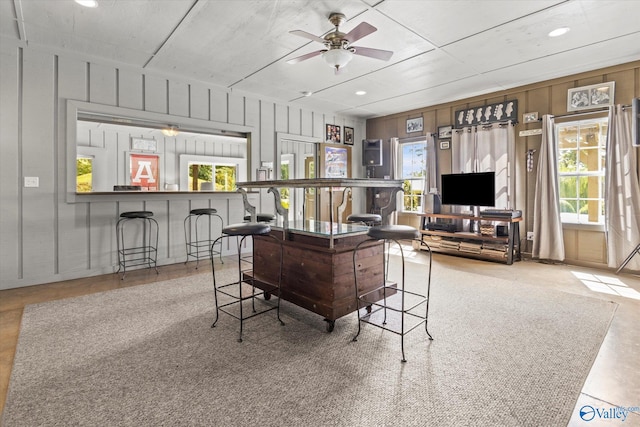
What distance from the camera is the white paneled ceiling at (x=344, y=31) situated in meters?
2.83

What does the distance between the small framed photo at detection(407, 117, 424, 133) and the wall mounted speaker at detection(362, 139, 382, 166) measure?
63cm

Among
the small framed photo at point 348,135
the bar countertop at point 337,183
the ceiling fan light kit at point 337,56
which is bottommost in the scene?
the bar countertop at point 337,183

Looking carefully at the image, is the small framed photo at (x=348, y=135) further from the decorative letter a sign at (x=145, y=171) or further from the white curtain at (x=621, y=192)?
the decorative letter a sign at (x=145, y=171)

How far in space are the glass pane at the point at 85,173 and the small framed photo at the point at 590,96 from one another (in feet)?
28.7

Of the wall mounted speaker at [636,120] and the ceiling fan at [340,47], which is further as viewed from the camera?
the wall mounted speaker at [636,120]

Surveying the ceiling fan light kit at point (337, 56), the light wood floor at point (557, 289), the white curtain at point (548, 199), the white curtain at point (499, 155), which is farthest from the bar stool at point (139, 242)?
the white curtain at point (548, 199)

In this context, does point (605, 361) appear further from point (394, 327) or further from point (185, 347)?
point (185, 347)

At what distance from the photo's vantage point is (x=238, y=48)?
3613mm

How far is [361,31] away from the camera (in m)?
2.65

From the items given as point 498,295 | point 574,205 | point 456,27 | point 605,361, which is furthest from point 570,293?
point 456,27

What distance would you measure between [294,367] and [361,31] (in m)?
2.56

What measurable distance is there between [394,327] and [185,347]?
1.51 m

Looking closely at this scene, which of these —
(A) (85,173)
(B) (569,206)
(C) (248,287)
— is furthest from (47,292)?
(B) (569,206)

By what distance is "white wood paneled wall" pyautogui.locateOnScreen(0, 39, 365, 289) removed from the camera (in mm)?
3457
